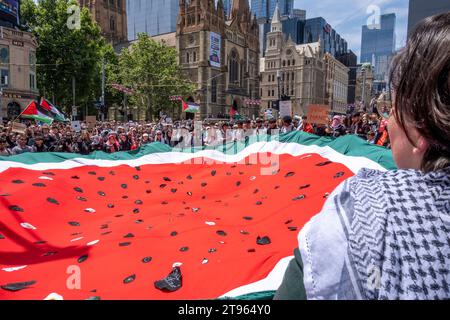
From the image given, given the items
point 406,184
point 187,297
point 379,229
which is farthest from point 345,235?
point 187,297

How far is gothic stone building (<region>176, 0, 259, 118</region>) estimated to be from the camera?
58.6m

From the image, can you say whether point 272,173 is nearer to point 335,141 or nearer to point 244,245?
point 335,141

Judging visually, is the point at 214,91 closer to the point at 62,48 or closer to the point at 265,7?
the point at 62,48

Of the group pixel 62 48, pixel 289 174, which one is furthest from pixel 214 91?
pixel 289 174

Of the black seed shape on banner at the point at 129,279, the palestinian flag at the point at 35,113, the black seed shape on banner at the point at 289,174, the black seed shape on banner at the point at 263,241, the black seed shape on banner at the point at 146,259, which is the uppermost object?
the palestinian flag at the point at 35,113

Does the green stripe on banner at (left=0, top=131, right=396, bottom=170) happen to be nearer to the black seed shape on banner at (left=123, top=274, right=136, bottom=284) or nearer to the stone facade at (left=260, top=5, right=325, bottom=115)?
the black seed shape on banner at (left=123, top=274, right=136, bottom=284)

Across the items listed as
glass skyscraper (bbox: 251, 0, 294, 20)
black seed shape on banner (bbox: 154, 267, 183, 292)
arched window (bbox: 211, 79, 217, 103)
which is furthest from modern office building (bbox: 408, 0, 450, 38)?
glass skyscraper (bbox: 251, 0, 294, 20)

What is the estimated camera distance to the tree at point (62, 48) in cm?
3512

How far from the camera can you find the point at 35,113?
614 inches

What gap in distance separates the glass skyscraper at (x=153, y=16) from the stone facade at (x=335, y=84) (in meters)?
49.9

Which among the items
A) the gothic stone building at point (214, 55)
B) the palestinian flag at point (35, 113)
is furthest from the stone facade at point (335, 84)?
the palestinian flag at point (35, 113)

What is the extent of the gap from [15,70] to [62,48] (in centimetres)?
531

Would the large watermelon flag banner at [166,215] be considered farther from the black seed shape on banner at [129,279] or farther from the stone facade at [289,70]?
the stone facade at [289,70]

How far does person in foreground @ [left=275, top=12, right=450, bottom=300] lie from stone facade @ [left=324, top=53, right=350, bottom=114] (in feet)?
346
